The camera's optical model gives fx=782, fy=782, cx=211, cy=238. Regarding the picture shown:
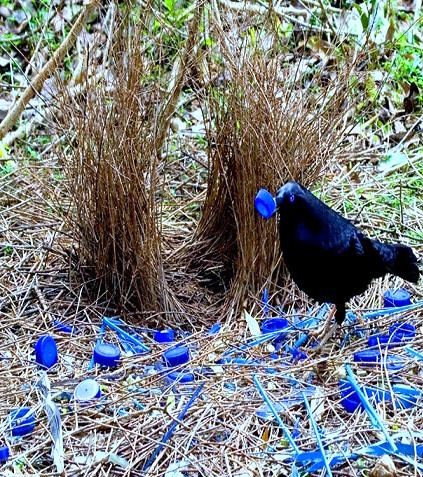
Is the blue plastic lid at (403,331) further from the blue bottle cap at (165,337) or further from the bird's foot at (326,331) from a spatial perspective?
the blue bottle cap at (165,337)

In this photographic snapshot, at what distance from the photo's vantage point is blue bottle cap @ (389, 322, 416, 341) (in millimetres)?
2738

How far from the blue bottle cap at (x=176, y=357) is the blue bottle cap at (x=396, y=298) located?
0.86 meters

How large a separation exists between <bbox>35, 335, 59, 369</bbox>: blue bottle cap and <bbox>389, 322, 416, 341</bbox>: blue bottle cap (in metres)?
1.17

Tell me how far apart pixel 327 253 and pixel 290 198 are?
24 cm

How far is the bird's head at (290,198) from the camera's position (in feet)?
8.57

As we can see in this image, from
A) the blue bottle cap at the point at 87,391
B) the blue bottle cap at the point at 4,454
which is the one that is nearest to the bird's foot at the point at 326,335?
the blue bottle cap at the point at 87,391

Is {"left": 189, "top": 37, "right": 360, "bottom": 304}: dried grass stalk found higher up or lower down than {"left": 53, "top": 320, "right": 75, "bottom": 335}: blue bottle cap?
higher up

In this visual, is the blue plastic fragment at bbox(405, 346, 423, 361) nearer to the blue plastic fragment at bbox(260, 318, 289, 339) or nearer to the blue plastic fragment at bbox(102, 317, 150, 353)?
the blue plastic fragment at bbox(260, 318, 289, 339)

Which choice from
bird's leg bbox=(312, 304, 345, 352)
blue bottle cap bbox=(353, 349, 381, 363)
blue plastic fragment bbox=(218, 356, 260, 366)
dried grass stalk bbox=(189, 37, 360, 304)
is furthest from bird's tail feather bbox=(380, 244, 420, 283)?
blue plastic fragment bbox=(218, 356, 260, 366)

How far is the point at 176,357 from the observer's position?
2621 millimetres

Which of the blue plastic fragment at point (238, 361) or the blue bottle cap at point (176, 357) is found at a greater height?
the blue bottle cap at point (176, 357)

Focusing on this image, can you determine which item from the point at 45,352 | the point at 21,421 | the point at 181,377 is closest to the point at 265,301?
the point at 181,377

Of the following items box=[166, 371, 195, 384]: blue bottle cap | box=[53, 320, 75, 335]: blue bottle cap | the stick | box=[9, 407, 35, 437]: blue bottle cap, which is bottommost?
box=[9, 407, 35, 437]: blue bottle cap

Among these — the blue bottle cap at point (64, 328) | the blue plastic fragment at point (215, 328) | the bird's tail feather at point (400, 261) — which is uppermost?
the bird's tail feather at point (400, 261)
